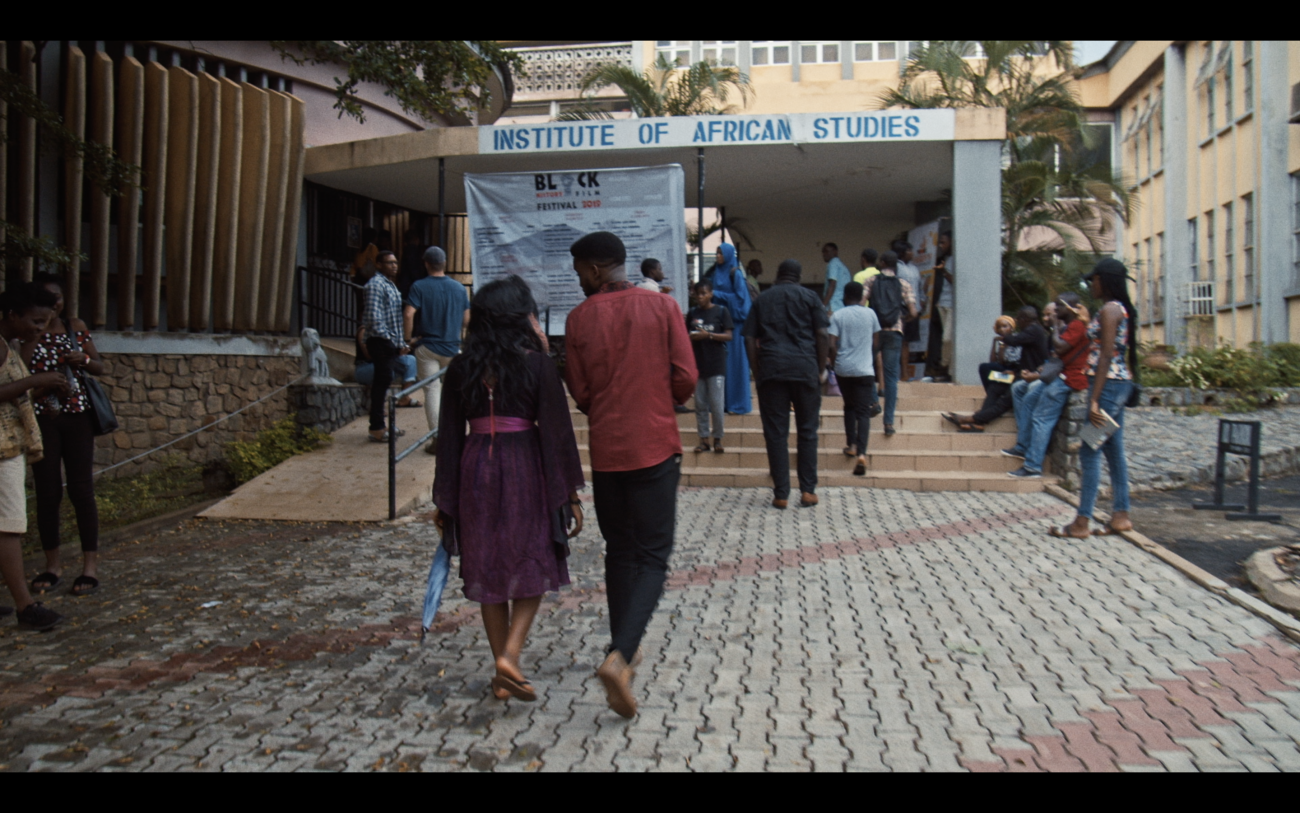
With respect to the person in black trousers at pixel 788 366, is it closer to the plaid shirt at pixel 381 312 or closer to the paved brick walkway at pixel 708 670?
the paved brick walkway at pixel 708 670

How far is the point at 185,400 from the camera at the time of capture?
11.1 meters

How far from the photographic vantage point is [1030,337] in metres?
9.52

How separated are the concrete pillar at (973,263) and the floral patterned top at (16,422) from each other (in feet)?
30.3

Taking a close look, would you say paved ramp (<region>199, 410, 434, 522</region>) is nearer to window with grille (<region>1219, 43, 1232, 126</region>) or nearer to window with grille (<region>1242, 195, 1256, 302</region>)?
window with grille (<region>1242, 195, 1256, 302</region>)

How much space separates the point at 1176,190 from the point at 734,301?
1850 centimetres

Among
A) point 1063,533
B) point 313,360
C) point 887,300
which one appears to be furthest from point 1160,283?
point 313,360

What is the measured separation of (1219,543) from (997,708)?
4.23 metres

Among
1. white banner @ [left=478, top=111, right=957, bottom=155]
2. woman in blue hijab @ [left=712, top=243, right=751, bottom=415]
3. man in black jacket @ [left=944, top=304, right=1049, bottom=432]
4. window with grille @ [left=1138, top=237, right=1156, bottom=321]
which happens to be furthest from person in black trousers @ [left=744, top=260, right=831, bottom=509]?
window with grille @ [left=1138, top=237, right=1156, bottom=321]

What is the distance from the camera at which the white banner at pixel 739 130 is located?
35.7 feet

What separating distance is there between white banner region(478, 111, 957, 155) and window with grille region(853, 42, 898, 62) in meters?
15.7

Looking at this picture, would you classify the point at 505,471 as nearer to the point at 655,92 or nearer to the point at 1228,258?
the point at 655,92
